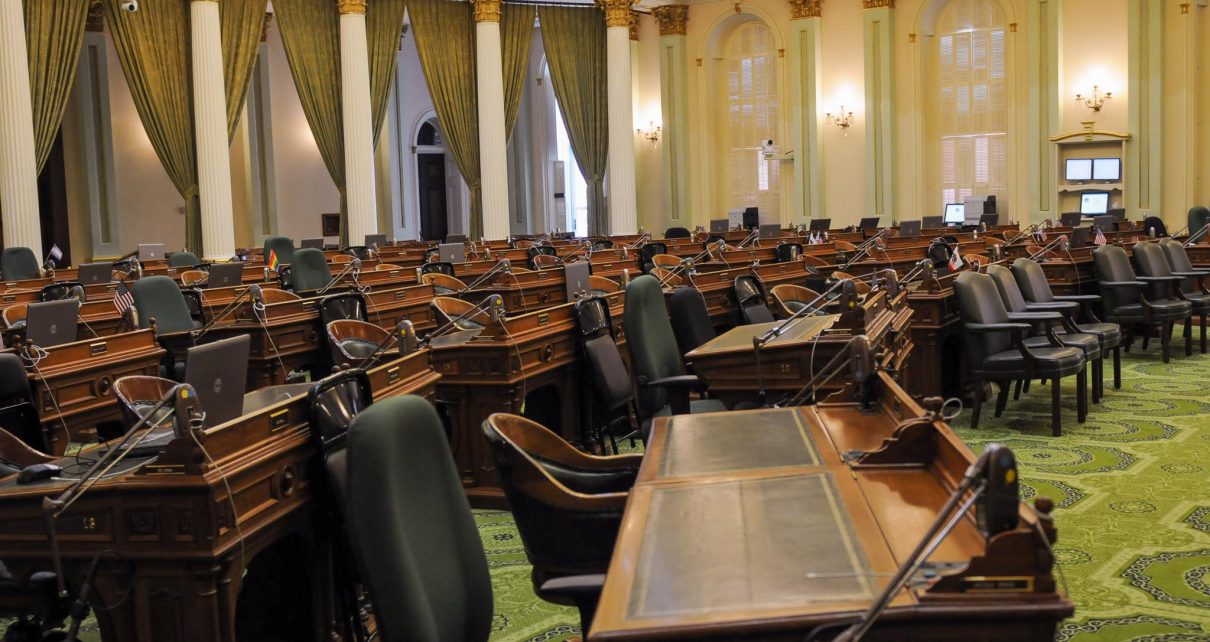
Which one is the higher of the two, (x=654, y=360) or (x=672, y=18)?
(x=672, y=18)

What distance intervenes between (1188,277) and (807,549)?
820 cm

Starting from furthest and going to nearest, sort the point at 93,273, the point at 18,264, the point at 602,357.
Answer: the point at 18,264, the point at 93,273, the point at 602,357

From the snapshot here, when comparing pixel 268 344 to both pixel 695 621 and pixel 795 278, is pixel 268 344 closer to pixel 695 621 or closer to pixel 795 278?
pixel 795 278

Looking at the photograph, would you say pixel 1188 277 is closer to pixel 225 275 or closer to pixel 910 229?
pixel 910 229

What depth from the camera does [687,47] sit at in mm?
21562

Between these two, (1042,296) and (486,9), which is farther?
(486,9)

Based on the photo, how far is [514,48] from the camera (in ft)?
64.3

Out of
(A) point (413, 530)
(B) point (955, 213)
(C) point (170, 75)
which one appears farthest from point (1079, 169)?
(A) point (413, 530)

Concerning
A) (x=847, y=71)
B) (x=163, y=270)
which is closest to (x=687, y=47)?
(x=847, y=71)

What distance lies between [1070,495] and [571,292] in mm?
3581

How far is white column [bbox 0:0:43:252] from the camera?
1363cm

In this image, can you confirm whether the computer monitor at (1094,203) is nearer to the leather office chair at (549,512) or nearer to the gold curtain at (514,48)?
the gold curtain at (514,48)

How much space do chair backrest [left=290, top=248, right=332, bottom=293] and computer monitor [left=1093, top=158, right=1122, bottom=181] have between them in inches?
488

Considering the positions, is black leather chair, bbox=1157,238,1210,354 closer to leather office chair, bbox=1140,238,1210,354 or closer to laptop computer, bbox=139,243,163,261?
leather office chair, bbox=1140,238,1210,354
